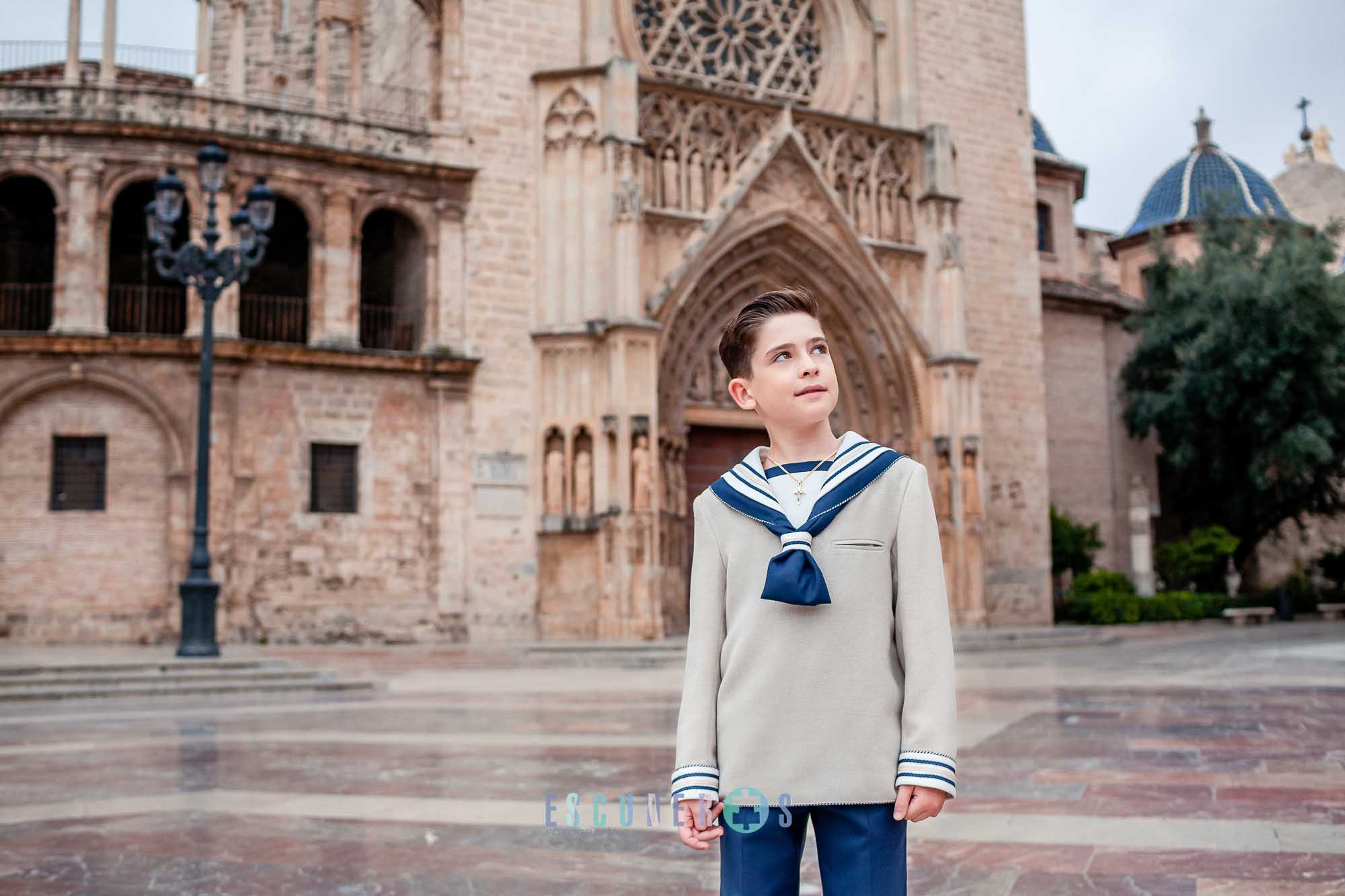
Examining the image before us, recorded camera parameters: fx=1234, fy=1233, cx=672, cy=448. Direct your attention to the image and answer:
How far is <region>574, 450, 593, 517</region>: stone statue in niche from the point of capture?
20.0 metres

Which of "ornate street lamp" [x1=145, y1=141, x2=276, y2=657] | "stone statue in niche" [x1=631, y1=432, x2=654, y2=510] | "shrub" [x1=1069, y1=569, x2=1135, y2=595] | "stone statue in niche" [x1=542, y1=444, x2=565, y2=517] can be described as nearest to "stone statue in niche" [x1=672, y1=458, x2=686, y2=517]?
"stone statue in niche" [x1=631, y1=432, x2=654, y2=510]

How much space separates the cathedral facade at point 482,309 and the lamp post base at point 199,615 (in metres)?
3.71

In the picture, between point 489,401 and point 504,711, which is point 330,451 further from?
point 504,711

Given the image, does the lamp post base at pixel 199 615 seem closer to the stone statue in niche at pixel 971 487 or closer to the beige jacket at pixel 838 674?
the beige jacket at pixel 838 674

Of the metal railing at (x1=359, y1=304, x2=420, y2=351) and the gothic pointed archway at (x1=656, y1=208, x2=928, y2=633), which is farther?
the gothic pointed archway at (x1=656, y1=208, x2=928, y2=633)

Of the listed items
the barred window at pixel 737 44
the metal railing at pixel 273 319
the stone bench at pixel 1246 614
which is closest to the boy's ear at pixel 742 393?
the metal railing at pixel 273 319

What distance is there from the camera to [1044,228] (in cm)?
3319

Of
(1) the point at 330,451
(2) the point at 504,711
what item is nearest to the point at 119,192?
(1) the point at 330,451

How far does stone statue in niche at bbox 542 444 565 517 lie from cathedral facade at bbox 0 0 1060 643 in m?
0.05

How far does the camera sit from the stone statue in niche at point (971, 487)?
23.3 meters

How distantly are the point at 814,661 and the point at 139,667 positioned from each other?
12888 millimetres

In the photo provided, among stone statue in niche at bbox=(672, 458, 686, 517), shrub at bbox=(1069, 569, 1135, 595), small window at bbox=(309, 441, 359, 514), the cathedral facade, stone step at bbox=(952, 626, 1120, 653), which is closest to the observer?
the cathedral facade

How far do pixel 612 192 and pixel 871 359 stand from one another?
623cm

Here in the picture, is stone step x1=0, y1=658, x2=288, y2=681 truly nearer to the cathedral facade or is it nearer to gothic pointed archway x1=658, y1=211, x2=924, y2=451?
the cathedral facade
